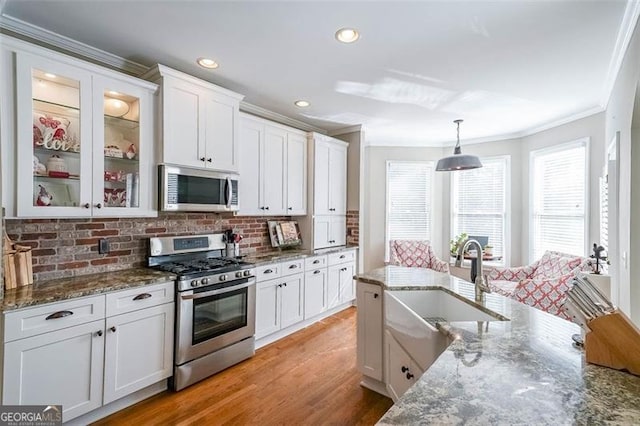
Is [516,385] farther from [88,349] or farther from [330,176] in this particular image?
[330,176]

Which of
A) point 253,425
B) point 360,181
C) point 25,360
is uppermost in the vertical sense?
point 360,181

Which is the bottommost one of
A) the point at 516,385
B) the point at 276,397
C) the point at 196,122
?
the point at 276,397

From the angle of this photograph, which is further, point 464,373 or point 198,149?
point 198,149

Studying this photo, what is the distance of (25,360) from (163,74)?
2119 millimetres

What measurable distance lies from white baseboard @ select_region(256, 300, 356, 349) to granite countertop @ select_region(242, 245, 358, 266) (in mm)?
794

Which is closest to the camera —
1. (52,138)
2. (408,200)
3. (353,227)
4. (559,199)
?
(52,138)

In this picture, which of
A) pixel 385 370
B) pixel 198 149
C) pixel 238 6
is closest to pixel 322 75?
pixel 238 6

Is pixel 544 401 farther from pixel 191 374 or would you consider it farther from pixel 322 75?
pixel 322 75

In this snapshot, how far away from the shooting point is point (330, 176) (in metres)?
4.40

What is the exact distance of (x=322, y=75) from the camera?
285 centimetres

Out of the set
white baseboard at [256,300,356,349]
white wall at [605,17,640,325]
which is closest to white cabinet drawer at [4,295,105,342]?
white baseboard at [256,300,356,349]

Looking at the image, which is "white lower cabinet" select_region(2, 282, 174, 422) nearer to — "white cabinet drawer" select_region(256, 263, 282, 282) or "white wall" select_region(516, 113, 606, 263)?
"white cabinet drawer" select_region(256, 263, 282, 282)

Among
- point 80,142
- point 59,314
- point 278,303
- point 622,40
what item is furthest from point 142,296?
point 622,40

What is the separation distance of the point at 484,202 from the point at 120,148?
199 inches
